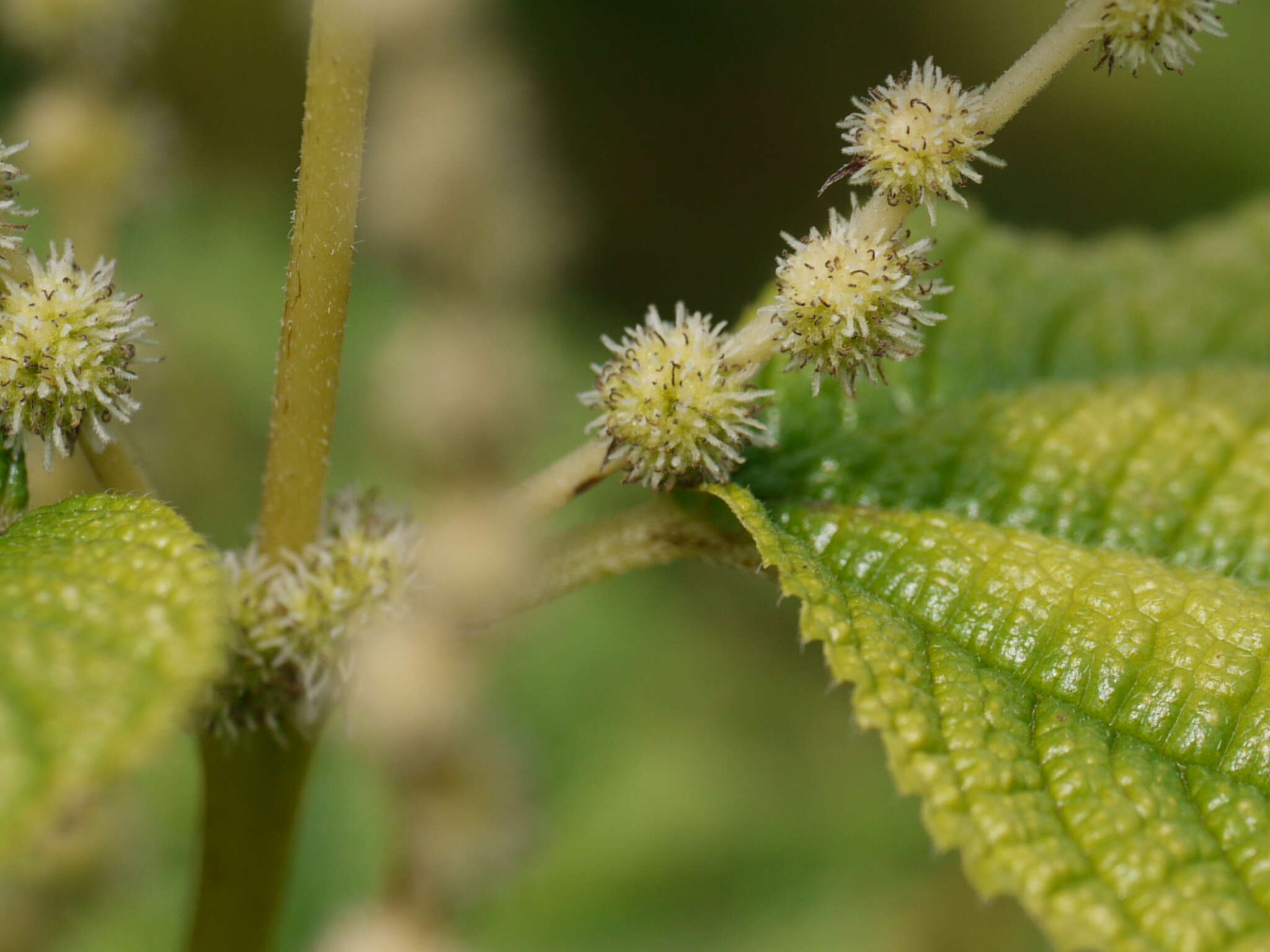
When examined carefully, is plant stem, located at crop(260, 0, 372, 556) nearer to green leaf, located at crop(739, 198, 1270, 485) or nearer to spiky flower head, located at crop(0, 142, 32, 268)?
spiky flower head, located at crop(0, 142, 32, 268)

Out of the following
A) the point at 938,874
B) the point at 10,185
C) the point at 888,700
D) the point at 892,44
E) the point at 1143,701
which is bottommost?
the point at 1143,701

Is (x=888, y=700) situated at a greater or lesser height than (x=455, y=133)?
lesser

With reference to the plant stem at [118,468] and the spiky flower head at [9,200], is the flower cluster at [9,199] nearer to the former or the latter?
the spiky flower head at [9,200]

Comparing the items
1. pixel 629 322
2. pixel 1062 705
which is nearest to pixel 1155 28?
pixel 1062 705

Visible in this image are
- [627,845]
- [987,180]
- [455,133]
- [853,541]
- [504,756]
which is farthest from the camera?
[987,180]

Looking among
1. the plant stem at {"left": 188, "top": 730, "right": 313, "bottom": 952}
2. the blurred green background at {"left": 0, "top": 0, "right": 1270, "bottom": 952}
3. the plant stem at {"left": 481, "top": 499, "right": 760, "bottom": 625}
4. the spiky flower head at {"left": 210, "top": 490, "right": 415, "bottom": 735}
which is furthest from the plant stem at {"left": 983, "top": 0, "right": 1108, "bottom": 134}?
the plant stem at {"left": 188, "top": 730, "right": 313, "bottom": 952}

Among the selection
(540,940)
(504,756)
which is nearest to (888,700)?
(504,756)

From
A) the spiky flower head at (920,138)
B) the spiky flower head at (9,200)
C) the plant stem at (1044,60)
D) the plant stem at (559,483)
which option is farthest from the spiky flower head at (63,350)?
the plant stem at (1044,60)

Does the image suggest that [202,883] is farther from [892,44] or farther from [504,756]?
[892,44]
